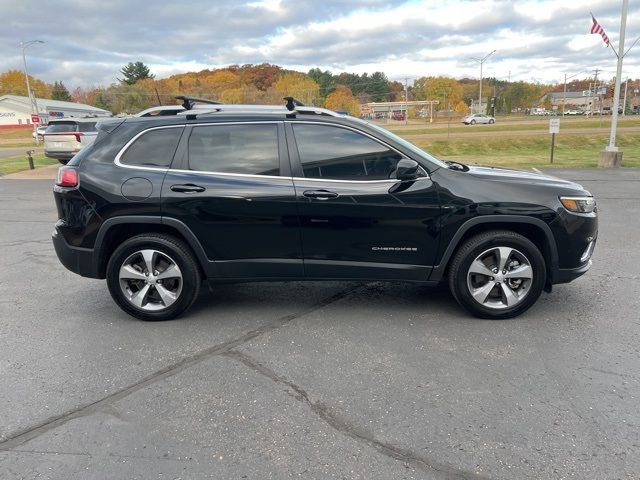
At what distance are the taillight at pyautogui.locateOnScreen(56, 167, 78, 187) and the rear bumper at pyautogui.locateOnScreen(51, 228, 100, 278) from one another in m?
0.45

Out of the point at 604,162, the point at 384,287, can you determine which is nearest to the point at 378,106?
the point at 604,162

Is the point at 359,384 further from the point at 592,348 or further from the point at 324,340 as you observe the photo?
the point at 592,348

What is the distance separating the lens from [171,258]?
4.28 meters

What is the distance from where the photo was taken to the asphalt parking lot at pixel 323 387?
101 inches

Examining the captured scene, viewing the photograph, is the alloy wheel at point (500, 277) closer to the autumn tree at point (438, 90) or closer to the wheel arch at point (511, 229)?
the wheel arch at point (511, 229)

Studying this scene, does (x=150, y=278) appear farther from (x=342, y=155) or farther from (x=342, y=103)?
(x=342, y=103)

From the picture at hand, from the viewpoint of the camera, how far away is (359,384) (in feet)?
10.7

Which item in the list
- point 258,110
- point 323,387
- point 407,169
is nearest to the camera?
point 323,387

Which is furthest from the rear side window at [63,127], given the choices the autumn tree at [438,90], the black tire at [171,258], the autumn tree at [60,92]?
the autumn tree at [60,92]

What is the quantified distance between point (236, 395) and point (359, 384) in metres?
0.82

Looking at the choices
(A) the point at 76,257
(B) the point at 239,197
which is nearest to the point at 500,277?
(B) the point at 239,197

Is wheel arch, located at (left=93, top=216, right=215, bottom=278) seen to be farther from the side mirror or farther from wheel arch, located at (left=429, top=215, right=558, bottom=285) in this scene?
wheel arch, located at (left=429, top=215, right=558, bottom=285)

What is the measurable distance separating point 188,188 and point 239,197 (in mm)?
452

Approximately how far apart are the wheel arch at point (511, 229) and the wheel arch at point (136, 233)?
205 cm
